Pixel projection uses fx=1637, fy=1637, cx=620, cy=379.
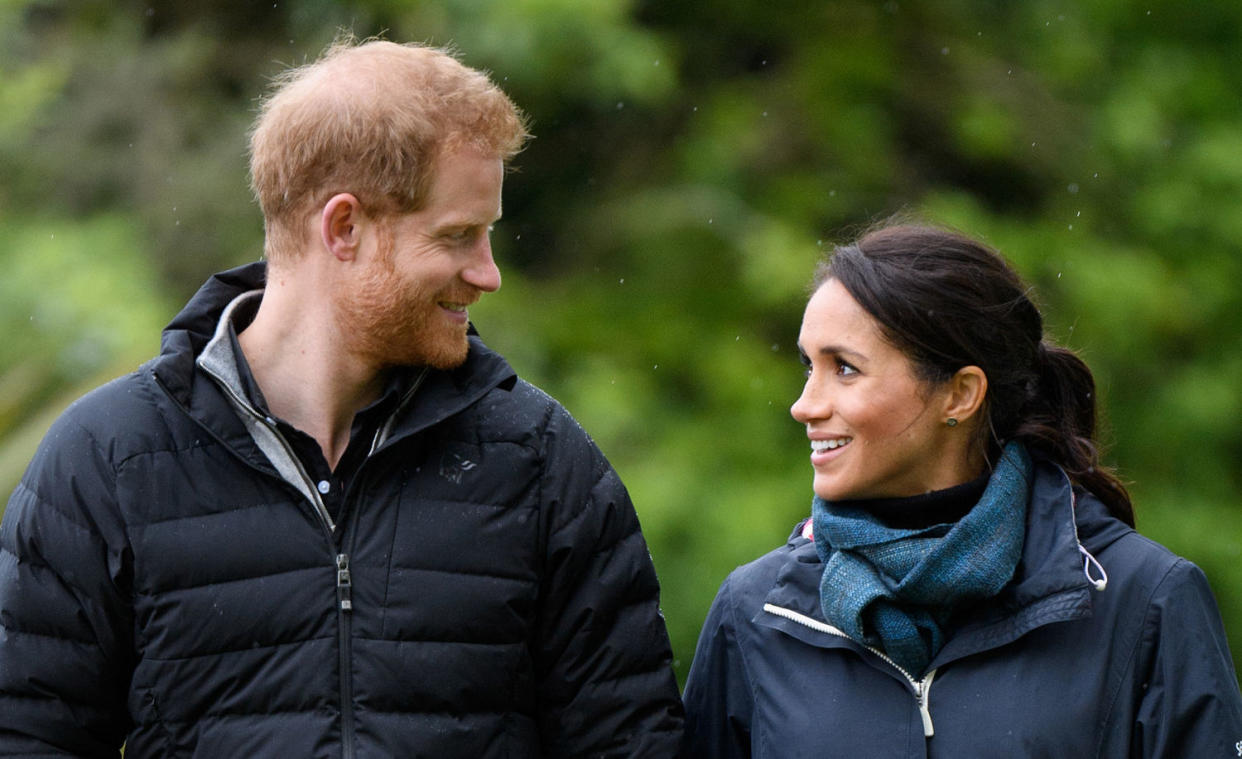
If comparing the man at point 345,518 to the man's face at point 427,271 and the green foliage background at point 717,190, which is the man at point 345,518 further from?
the green foliage background at point 717,190

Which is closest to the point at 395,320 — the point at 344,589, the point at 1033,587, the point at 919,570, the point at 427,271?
the point at 427,271

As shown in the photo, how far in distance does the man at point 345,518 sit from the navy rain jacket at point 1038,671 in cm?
22

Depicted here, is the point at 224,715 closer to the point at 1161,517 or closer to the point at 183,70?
the point at 183,70

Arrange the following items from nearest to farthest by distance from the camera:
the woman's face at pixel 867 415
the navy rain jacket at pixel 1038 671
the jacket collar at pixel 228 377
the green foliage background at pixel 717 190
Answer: the navy rain jacket at pixel 1038 671 < the jacket collar at pixel 228 377 < the woman's face at pixel 867 415 < the green foliage background at pixel 717 190

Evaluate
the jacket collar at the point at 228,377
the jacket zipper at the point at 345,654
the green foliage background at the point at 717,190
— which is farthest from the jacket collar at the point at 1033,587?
the green foliage background at the point at 717,190

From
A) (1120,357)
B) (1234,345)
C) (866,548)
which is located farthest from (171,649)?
(1234,345)

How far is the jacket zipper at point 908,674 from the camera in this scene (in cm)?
268

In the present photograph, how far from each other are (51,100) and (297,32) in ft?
3.70

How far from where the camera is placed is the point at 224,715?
102 inches

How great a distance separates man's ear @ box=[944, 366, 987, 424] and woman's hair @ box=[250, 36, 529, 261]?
0.87 m

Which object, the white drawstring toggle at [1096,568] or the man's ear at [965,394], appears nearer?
the white drawstring toggle at [1096,568]

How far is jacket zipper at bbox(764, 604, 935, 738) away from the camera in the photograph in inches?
105

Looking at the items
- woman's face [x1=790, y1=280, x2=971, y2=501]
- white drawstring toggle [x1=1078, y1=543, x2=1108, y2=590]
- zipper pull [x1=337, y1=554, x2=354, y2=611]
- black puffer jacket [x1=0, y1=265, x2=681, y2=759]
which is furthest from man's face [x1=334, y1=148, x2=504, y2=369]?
white drawstring toggle [x1=1078, y1=543, x2=1108, y2=590]

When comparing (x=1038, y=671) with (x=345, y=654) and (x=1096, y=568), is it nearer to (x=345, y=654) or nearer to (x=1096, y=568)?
(x=1096, y=568)
